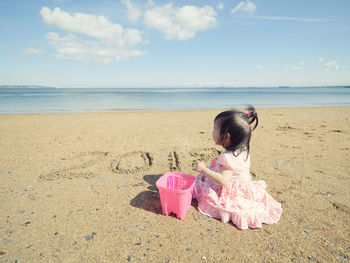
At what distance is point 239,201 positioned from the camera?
238 cm

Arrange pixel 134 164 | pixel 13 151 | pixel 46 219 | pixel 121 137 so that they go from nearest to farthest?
pixel 46 219
pixel 134 164
pixel 13 151
pixel 121 137

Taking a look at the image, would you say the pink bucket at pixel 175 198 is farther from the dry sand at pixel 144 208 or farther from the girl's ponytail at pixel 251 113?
the girl's ponytail at pixel 251 113

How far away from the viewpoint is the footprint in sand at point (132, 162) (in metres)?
3.73

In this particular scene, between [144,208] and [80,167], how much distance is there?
6.22ft

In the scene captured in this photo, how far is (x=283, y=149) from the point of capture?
4.80 meters

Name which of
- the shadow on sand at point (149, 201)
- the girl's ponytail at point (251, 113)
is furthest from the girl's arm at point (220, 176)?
the shadow on sand at point (149, 201)

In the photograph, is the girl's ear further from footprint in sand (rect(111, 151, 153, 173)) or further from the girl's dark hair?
footprint in sand (rect(111, 151, 153, 173))

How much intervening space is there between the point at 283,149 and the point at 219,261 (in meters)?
3.75

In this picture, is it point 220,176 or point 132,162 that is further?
point 132,162

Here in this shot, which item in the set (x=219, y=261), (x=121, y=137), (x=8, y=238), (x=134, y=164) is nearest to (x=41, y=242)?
(x=8, y=238)

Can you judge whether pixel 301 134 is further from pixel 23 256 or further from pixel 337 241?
pixel 23 256

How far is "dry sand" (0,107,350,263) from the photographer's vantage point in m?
1.93

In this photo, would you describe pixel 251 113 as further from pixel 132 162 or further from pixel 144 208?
pixel 132 162

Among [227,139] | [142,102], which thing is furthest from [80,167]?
[142,102]
